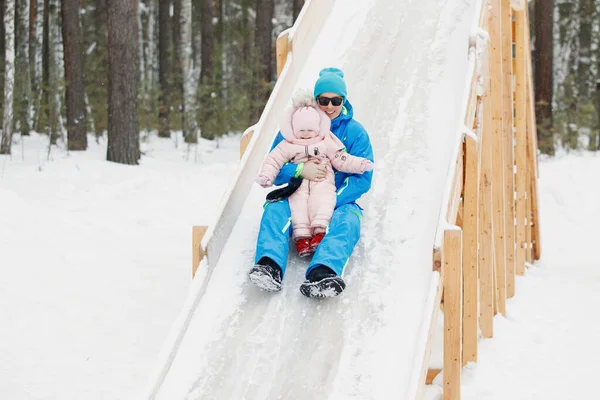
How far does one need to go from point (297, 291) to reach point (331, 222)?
0.44m

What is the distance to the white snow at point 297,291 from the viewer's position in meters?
4.06

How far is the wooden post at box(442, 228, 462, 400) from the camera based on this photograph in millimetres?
4227

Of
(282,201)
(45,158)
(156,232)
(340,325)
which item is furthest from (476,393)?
(45,158)

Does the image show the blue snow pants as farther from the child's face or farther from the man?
the child's face

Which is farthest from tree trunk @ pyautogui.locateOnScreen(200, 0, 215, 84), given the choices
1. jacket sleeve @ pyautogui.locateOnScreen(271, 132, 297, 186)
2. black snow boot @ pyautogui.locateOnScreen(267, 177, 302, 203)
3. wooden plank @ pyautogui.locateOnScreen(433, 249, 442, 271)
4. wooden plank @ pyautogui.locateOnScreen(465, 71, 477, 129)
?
wooden plank @ pyautogui.locateOnScreen(433, 249, 442, 271)

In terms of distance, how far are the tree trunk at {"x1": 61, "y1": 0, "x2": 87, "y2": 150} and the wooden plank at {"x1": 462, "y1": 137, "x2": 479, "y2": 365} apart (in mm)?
A: 8573

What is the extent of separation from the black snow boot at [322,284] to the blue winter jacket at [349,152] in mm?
575

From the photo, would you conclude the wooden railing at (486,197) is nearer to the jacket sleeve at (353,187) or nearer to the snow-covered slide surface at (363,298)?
the snow-covered slide surface at (363,298)

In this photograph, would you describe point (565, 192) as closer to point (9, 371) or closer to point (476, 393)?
point (476, 393)

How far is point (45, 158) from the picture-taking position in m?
11.5

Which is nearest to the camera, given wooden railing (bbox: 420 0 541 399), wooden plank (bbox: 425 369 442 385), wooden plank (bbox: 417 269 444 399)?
wooden plank (bbox: 417 269 444 399)

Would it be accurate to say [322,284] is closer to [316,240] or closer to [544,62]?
[316,240]

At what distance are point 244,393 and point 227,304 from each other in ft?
2.17

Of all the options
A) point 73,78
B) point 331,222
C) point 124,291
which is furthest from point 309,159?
point 73,78
